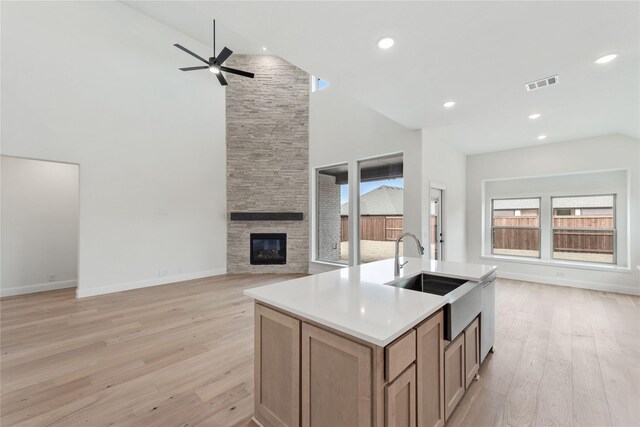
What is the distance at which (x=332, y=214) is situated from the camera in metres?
6.25

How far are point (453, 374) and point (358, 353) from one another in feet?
3.39

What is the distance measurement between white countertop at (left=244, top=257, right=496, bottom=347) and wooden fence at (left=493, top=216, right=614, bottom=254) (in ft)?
15.5

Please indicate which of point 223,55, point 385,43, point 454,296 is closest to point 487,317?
point 454,296

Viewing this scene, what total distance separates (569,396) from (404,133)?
3.97 meters

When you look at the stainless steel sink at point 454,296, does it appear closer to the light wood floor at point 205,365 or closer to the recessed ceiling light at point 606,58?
the light wood floor at point 205,365

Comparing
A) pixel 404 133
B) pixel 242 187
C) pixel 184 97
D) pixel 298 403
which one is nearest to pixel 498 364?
pixel 298 403

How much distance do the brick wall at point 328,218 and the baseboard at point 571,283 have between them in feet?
12.0

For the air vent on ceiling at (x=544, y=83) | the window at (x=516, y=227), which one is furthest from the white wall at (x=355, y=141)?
the window at (x=516, y=227)

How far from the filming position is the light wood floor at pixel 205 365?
1.89m

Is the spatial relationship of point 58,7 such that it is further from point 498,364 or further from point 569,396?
point 569,396

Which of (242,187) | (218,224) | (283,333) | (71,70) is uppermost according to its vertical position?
(71,70)

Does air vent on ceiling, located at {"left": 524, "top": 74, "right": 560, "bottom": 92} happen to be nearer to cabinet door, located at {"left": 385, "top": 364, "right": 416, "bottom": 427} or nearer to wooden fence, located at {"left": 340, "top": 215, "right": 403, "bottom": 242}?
wooden fence, located at {"left": 340, "top": 215, "right": 403, "bottom": 242}

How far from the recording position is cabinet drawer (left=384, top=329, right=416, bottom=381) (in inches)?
46.9

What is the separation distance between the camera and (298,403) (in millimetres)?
1461
